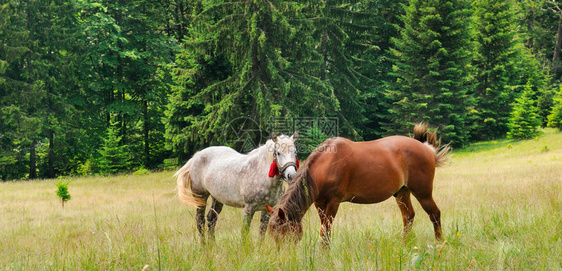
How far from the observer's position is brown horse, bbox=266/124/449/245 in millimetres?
4543

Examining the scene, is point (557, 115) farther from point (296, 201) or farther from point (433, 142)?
point (296, 201)

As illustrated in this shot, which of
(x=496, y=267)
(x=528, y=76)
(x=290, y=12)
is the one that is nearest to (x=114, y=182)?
(x=290, y=12)

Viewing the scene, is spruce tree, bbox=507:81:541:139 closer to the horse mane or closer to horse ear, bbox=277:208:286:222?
the horse mane

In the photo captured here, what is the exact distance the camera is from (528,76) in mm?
28297

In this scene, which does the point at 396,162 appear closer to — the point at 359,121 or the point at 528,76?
the point at 359,121

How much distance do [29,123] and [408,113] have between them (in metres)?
21.7

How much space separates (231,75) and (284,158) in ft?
46.9

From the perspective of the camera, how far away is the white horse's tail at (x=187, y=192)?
20.3 ft

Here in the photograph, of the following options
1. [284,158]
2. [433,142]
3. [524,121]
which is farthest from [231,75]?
[524,121]

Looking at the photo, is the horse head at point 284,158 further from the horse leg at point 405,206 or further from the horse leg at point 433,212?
the horse leg at point 433,212

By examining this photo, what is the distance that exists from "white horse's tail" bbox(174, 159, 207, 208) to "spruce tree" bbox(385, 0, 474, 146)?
57.0 ft

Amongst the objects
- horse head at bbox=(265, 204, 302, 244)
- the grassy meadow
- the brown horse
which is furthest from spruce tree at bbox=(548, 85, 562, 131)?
horse head at bbox=(265, 204, 302, 244)

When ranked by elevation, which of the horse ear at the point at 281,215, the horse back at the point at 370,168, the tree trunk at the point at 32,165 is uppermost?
the horse back at the point at 370,168

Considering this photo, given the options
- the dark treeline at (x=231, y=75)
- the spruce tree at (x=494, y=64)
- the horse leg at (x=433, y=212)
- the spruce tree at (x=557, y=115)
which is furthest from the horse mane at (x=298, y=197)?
the spruce tree at (x=557, y=115)
